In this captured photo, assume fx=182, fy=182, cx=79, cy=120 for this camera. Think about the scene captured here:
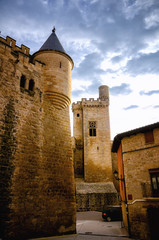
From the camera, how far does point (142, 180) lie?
9750mm

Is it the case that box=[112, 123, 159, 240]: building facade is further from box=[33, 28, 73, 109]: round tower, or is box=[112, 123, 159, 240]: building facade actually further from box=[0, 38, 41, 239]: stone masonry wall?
box=[0, 38, 41, 239]: stone masonry wall

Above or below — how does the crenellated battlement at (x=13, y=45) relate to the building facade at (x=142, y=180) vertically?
above

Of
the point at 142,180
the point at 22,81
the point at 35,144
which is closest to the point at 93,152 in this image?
the point at 142,180

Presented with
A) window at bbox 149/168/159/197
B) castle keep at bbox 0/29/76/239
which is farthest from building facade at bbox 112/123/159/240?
castle keep at bbox 0/29/76/239

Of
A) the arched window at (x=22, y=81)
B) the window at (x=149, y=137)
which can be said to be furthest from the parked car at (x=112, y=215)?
the arched window at (x=22, y=81)

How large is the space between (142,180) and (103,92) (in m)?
22.5

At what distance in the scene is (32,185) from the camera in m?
8.80

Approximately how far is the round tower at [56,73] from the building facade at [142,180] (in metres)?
4.62

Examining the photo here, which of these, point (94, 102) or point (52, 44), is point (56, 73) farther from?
point (94, 102)

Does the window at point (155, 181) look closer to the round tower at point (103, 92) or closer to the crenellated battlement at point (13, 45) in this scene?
the crenellated battlement at point (13, 45)

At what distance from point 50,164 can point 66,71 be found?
6.27 m

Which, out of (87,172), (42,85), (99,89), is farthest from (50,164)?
(99,89)

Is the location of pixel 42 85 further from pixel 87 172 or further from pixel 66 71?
pixel 87 172

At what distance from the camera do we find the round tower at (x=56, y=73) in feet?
37.3
